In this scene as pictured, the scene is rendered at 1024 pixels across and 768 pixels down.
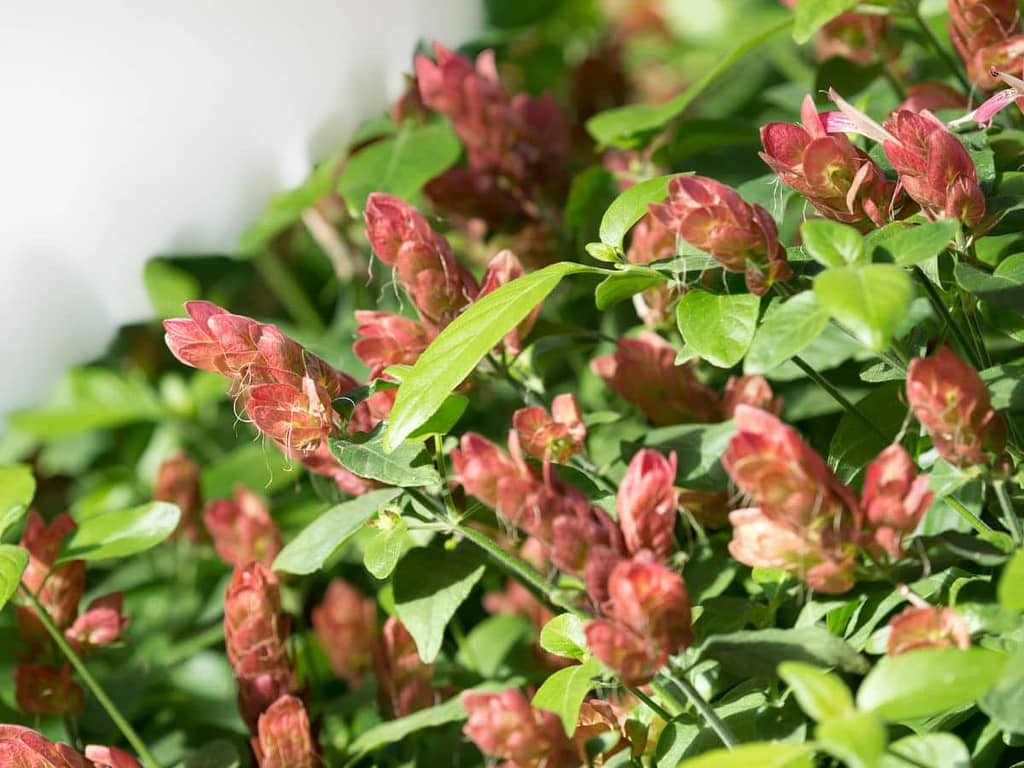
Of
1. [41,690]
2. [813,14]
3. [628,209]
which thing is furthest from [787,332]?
[41,690]

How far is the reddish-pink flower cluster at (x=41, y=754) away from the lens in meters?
1.03

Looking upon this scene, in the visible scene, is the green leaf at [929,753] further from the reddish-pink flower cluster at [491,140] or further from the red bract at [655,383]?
the reddish-pink flower cluster at [491,140]

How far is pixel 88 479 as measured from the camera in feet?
6.90

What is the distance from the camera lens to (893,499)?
773mm

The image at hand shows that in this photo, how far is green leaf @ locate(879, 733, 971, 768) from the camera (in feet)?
2.44

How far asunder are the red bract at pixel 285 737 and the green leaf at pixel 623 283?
0.48m

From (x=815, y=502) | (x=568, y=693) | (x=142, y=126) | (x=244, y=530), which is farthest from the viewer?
(x=142, y=126)

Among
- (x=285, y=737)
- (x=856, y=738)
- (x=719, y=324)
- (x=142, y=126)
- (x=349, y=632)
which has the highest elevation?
(x=142, y=126)

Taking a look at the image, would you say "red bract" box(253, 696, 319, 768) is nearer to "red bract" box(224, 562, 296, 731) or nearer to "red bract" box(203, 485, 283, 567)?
"red bract" box(224, 562, 296, 731)

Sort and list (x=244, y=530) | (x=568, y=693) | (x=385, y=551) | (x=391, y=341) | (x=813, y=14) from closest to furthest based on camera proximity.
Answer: (x=568, y=693) < (x=385, y=551) < (x=391, y=341) < (x=813, y=14) < (x=244, y=530)

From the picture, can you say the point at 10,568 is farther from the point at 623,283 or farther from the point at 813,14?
the point at 813,14

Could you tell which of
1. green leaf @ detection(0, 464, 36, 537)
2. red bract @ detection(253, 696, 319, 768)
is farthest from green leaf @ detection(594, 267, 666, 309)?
green leaf @ detection(0, 464, 36, 537)

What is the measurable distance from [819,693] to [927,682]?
60 mm

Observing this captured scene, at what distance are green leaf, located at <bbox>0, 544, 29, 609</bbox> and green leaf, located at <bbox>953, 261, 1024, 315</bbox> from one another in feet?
2.57
